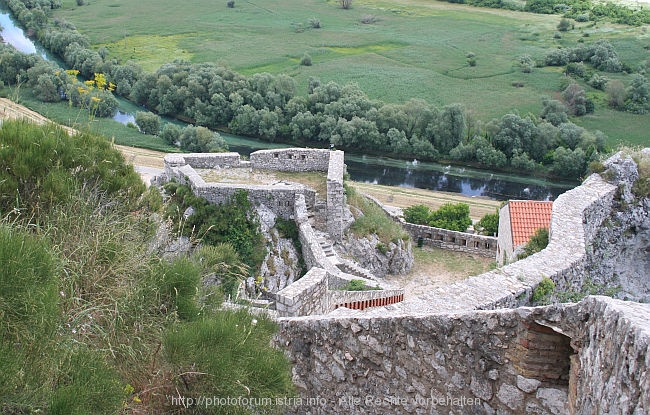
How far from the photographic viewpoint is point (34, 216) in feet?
21.2

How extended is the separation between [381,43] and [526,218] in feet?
190

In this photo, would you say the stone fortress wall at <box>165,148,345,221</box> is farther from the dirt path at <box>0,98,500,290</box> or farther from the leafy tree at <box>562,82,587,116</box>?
the leafy tree at <box>562,82,587,116</box>

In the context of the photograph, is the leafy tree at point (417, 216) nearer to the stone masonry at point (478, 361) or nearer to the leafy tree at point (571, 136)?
the leafy tree at point (571, 136)

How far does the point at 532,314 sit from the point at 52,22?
76.4 meters

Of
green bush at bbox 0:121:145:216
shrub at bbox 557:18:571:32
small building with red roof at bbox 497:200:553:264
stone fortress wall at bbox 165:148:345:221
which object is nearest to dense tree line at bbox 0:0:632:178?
stone fortress wall at bbox 165:148:345:221

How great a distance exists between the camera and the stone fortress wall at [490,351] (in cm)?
394

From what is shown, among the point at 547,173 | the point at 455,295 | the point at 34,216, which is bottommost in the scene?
the point at 547,173

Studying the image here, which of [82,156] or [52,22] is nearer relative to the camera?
[82,156]

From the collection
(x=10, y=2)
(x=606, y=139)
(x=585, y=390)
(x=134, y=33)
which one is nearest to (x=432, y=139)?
(x=606, y=139)

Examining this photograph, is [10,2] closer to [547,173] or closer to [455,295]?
[547,173]

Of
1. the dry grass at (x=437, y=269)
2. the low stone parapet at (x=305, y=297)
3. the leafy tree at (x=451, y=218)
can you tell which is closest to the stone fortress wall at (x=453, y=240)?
the dry grass at (x=437, y=269)

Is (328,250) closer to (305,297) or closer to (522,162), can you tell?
(305,297)

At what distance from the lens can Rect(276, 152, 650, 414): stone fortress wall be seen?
12.9 ft

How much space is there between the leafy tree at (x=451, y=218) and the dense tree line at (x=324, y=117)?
16.5 metres
